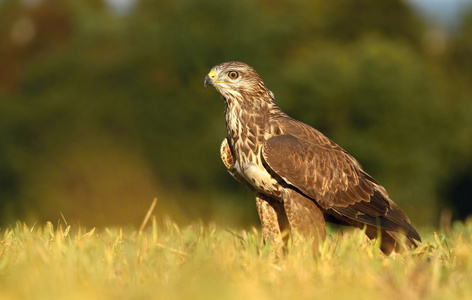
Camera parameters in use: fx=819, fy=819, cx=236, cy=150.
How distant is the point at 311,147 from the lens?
22.9 ft

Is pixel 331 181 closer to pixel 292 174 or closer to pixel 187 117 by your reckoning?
pixel 292 174

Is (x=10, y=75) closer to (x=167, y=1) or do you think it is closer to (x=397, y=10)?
(x=167, y=1)

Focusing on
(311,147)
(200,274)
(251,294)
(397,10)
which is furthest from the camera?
(397,10)

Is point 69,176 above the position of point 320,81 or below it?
below

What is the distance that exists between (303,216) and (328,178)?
0.49 metres

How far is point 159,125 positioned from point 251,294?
33.7 m

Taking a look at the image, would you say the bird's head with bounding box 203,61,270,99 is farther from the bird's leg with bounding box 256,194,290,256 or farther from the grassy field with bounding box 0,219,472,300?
the grassy field with bounding box 0,219,472,300

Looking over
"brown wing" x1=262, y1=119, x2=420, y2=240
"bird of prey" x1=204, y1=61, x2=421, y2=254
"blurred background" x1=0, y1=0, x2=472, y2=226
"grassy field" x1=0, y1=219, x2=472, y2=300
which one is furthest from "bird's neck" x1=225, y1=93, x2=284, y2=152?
"blurred background" x1=0, y1=0, x2=472, y2=226

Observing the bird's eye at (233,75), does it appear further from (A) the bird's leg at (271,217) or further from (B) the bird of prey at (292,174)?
(A) the bird's leg at (271,217)

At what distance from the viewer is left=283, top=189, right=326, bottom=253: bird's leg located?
257 inches

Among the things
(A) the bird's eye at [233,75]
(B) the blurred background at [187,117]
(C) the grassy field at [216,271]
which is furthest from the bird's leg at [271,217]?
(B) the blurred background at [187,117]

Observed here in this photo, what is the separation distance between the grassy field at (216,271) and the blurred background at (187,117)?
81.7ft

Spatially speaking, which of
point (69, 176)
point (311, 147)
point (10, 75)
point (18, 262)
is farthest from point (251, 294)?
point (10, 75)

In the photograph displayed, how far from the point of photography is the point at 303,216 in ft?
21.7
